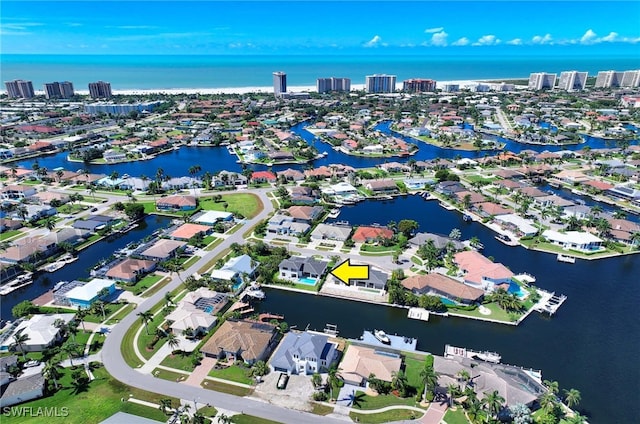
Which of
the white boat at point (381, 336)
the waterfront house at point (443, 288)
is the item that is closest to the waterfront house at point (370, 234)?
the waterfront house at point (443, 288)

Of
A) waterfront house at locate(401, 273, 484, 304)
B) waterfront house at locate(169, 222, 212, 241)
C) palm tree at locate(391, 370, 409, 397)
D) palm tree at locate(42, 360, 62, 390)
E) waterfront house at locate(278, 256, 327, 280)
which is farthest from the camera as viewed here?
waterfront house at locate(169, 222, 212, 241)

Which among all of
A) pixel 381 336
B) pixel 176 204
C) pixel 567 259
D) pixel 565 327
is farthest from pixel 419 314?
pixel 176 204

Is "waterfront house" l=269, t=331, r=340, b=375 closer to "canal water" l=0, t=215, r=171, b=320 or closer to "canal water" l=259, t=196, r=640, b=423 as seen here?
"canal water" l=259, t=196, r=640, b=423

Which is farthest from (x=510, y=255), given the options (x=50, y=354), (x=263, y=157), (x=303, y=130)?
(x=303, y=130)

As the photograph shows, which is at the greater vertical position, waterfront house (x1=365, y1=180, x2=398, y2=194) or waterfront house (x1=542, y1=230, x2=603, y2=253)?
waterfront house (x1=365, y1=180, x2=398, y2=194)

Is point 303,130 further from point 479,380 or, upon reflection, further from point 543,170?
point 479,380

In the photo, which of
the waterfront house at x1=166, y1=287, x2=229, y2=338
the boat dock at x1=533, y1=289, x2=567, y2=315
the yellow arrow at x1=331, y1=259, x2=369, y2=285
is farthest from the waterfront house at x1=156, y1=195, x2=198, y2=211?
the boat dock at x1=533, y1=289, x2=567, y2=315

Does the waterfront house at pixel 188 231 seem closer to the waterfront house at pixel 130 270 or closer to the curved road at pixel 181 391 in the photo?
the waterfront house at pixel 130 270
